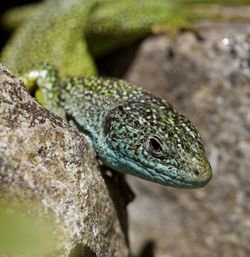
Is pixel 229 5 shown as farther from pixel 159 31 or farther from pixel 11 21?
pixel 11 21

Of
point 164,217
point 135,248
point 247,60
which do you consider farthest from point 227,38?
point 135,248

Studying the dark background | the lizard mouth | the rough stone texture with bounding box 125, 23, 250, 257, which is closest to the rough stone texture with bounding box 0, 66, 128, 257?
the lizard mouth

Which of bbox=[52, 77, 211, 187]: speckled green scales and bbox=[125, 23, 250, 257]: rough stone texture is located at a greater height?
bbox=[52, 77, 211, 187]: speckled green scales

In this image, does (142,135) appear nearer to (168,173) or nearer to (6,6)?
(168,173)

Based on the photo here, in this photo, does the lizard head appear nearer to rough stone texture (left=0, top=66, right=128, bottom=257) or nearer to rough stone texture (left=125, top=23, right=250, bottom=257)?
rough stone texture (left=0, top=66, right=128, bottom=257)

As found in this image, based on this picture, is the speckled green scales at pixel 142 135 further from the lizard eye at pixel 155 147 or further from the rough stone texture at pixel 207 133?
the rough stone texture at pixel 207 133

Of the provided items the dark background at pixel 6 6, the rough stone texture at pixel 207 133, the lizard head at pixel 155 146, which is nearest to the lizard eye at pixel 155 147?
the lizard head at pixel 155 146
